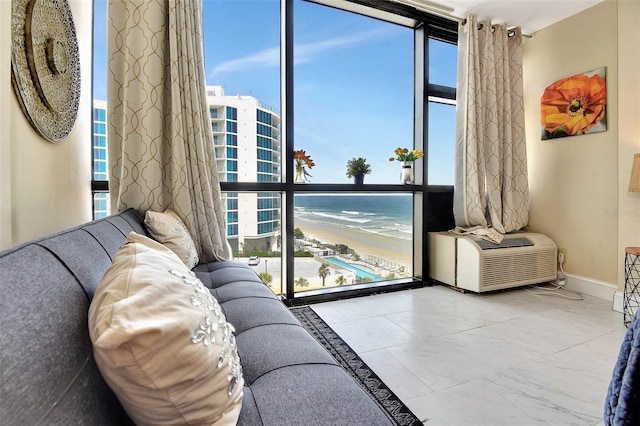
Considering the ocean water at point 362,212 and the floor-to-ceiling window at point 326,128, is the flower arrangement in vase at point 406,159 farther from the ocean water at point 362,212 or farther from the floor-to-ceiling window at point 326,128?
the ocean water at point 362,212

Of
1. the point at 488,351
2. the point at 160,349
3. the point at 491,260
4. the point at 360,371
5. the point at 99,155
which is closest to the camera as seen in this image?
the point at 160,349

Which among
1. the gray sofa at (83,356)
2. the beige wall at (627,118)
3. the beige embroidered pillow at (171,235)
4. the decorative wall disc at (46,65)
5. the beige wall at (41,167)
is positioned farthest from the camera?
the beige wall at (627,118)

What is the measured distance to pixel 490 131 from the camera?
3.09 metres

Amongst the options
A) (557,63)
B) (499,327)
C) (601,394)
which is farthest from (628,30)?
(601,394)

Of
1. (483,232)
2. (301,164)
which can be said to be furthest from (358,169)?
(483,232)

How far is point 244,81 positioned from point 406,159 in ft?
5.47

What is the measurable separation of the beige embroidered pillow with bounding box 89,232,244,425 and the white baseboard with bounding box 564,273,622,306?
10.8 feet

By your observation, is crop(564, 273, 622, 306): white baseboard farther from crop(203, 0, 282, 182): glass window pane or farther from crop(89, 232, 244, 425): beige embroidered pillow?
crop(89, 232, 244, 425): beige embroidered pillow

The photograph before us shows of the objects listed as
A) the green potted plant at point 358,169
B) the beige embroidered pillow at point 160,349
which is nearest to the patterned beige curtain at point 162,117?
the green potted plant at point 358,169

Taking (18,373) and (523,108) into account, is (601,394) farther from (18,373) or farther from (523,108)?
(523,108)

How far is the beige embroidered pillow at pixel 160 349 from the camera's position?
46cm

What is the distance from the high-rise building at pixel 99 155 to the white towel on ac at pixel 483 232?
313 centimetres

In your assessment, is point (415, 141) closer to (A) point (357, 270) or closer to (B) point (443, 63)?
(B) point (443, 63)

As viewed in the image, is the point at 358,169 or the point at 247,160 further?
the point at 358,169
